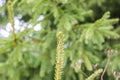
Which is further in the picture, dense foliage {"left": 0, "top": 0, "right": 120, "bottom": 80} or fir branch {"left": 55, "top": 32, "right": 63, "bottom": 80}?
dense foliage {"left": 0, "top": 0, "right": 120, "bottom": 80}

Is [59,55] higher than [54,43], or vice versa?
[54,43]

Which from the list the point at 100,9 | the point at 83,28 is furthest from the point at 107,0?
the point at 83,28

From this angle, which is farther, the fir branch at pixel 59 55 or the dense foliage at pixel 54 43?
the dense foliage at pixel 54 43

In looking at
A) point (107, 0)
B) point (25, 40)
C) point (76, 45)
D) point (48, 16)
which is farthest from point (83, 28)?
point (107, 0)

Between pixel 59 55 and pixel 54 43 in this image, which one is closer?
pixel 59 55

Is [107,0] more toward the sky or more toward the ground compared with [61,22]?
more toward the sky

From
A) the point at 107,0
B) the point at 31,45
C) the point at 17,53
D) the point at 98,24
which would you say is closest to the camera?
the point at 98,24

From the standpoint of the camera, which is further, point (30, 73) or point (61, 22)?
point (30, 73)

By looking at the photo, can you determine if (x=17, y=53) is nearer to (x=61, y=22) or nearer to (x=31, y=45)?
(x=31, y=45)

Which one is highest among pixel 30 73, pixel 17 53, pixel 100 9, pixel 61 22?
pixel 100 9

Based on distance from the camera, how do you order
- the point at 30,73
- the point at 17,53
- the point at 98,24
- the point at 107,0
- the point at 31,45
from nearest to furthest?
the point at 98,24 < the point at 17,53 < the point at 31,45 < the point at 30,73 < the point at 107,0
